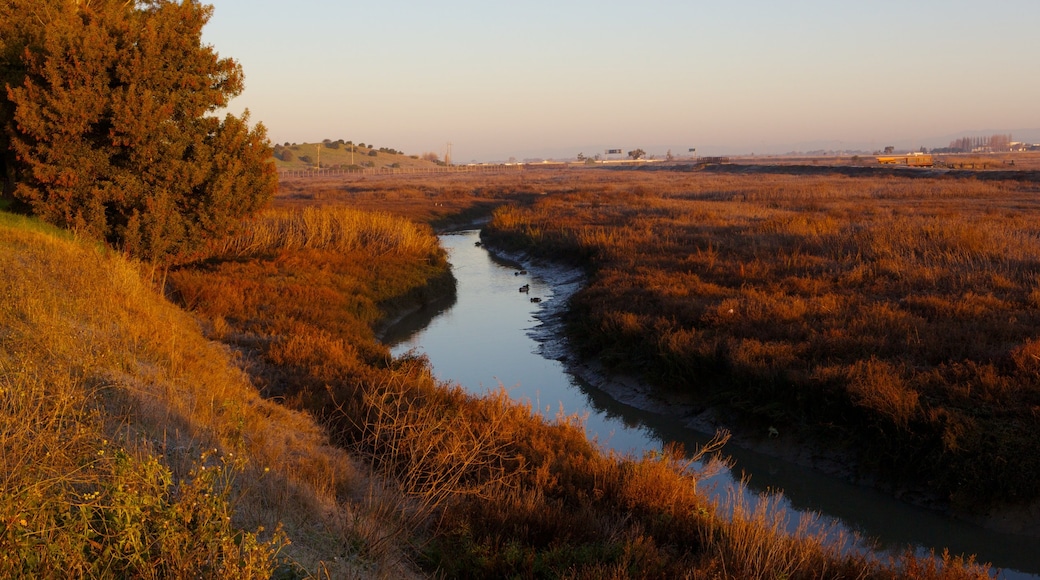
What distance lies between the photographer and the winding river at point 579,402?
8109mm

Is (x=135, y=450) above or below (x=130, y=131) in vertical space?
below

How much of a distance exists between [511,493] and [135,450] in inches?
113

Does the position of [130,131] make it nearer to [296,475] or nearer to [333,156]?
[296,475]

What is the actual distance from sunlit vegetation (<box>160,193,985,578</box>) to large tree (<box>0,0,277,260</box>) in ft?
15.5

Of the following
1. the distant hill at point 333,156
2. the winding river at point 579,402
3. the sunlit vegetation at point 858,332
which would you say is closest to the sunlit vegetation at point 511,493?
the winding river at point 579,402

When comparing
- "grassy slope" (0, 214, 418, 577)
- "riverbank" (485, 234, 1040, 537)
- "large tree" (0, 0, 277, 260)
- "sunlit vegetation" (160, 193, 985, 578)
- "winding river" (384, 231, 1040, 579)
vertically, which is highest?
"large tree" (0, 0, 277, 260)

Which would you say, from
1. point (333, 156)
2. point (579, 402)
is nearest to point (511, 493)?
point (579, 402)

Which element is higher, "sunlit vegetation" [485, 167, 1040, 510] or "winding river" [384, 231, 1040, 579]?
"sunlit vegetation" [485, 167, 1040, 510]

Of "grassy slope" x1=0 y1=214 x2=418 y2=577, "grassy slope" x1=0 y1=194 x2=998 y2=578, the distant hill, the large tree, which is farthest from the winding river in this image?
the distant hill

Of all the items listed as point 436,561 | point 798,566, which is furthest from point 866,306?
point 436,561

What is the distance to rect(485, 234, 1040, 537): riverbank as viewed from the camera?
8180 mm

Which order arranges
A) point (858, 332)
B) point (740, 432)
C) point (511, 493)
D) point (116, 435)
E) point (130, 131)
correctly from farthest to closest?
1. point (130, 131)
2. point (858, 332)
3. point (740, 432)
4. point (511, 493)
5. point (116, 435)

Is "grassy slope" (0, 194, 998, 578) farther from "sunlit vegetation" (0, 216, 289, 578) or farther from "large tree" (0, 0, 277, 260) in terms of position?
"large tree" (0, 0, 277, 260)

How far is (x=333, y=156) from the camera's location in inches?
6255
